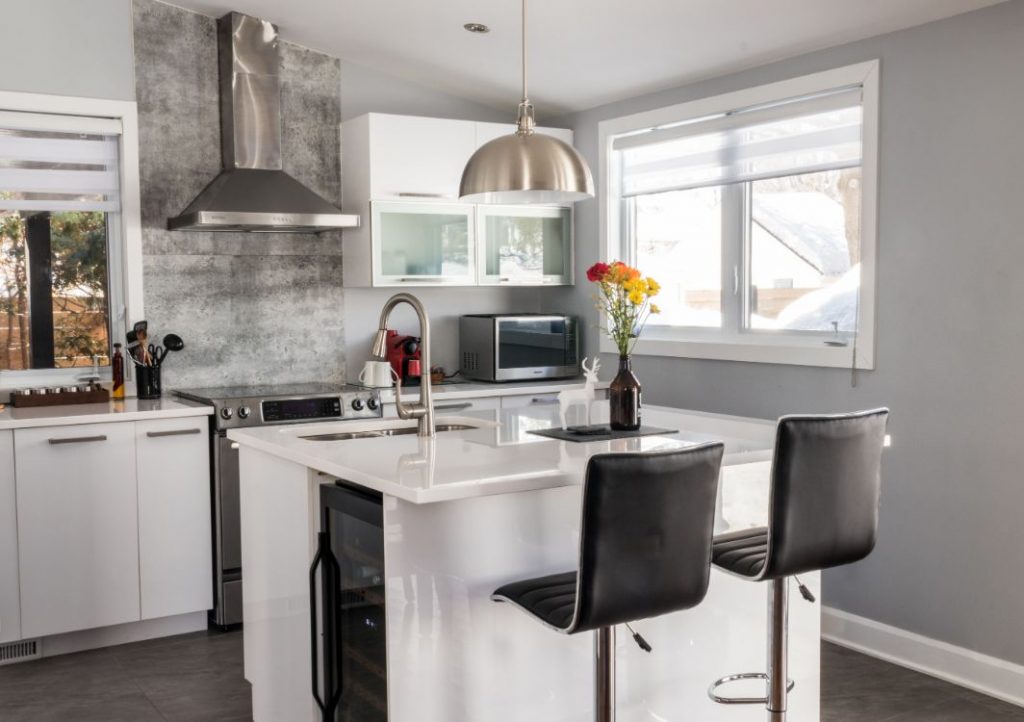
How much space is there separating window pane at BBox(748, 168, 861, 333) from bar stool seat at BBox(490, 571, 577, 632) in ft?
7.48

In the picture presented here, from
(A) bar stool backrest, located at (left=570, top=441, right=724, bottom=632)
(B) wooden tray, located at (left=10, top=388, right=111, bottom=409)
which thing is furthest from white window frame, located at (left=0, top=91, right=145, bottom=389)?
(A) bar stool backrest, located at (left=570, top=441, right=724, bottom=632)

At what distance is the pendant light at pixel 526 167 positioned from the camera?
9.09ft

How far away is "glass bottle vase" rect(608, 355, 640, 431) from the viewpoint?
119 inches

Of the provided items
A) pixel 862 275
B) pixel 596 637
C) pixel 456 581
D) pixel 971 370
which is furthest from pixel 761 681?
pixel 862 275

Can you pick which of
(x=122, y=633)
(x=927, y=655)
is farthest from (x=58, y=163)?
(x=927, y=655)

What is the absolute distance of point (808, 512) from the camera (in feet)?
8.09

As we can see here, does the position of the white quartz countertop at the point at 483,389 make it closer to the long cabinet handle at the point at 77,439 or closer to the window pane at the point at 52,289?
the long cabinet handle at the point at 77,439

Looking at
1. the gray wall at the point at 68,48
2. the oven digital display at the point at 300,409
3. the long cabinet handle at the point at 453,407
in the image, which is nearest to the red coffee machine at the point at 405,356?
the long cabinet handle at the point at 453,407

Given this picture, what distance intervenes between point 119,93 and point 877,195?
11.0 ft

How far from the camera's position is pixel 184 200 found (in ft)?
15.8

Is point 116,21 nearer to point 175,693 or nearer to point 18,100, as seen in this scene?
point 18,100

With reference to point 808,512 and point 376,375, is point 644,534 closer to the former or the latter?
point 808,512

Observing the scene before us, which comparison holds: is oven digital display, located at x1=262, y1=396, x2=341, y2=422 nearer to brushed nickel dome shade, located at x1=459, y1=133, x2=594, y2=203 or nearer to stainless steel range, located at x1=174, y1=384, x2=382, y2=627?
stainless steel range, located at x1=174, y1=384, x2=382, y2=627

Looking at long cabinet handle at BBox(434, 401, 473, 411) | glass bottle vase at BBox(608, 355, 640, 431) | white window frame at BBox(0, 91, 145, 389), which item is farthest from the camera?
long cabinet handle at BBox(434, 401, 473, 411)
